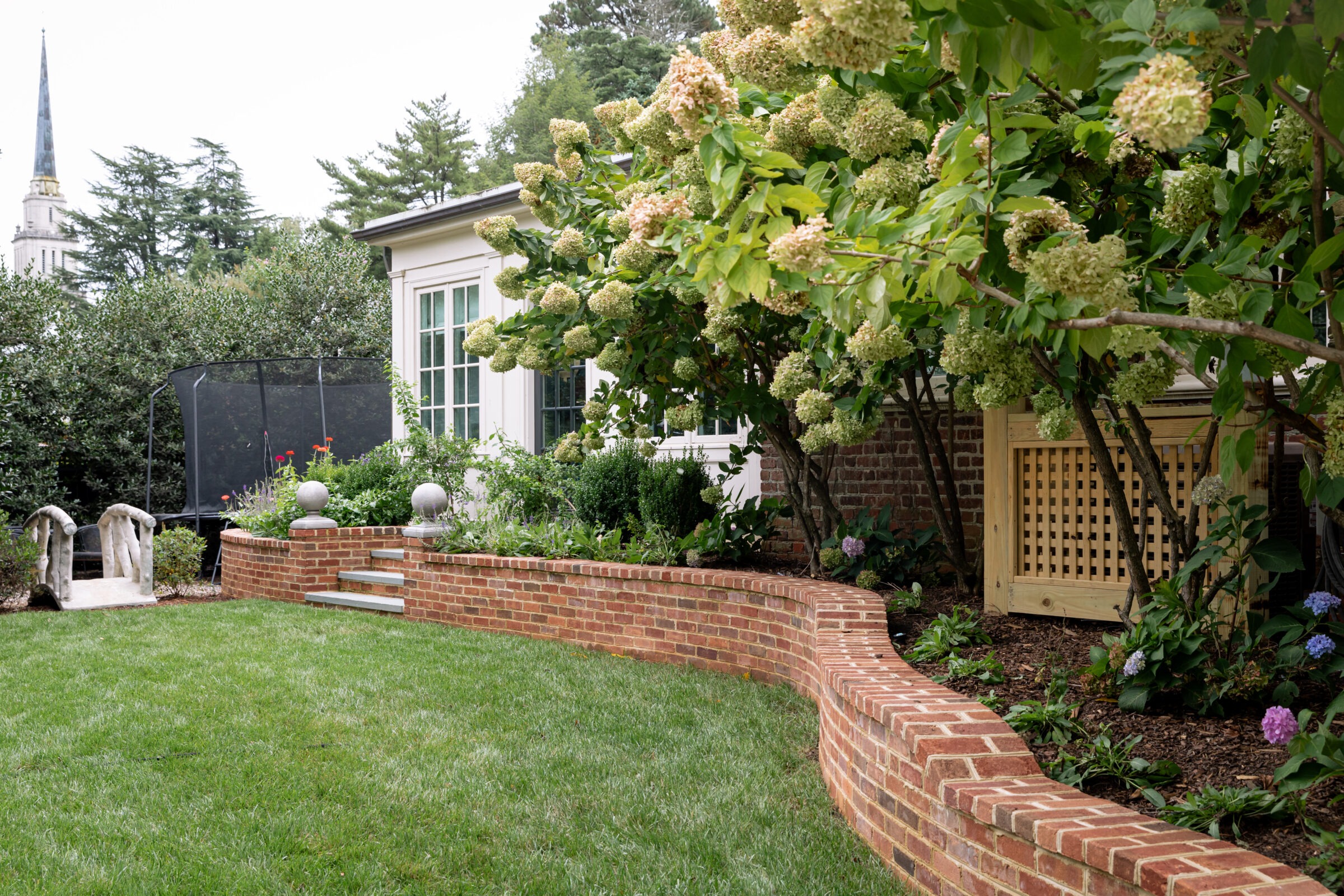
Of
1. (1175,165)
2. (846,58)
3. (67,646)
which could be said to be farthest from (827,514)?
(67,646)

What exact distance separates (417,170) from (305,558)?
23865 millimetres

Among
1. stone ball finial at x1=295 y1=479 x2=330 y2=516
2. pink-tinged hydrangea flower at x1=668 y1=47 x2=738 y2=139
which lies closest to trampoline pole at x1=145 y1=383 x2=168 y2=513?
stone ball finial at x1=295 y1=479 x2=330 y2=516

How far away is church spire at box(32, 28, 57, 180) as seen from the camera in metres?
48.4

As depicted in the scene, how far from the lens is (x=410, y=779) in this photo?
11.0 feet

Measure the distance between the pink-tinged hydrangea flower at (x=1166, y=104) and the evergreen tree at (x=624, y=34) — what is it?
975 inches

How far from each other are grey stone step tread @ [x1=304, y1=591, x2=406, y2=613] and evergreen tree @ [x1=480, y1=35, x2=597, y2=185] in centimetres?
1984

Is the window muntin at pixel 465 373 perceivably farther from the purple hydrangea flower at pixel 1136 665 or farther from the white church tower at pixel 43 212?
the white church tower at pixel 43 212

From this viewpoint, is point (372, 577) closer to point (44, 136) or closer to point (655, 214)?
point (655, 214)

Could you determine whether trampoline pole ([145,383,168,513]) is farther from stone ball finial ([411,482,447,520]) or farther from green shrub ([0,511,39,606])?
stone ball finial ([411,482,447,520])

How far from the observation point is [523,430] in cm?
945

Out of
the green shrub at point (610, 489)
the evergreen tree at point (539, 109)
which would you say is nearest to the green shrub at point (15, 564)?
the green shrub at point (610, 489)

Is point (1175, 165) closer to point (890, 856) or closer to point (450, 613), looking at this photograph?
point (890, 856)

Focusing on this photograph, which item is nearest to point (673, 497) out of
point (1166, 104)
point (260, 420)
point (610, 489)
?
point (610, 489)

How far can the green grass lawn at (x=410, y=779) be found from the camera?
262cm
